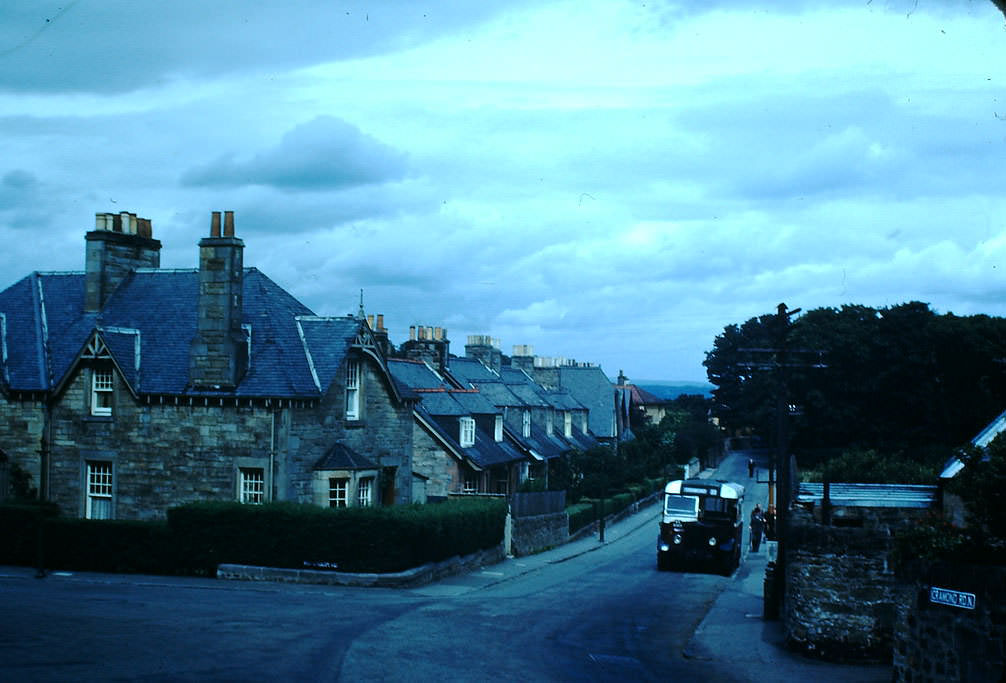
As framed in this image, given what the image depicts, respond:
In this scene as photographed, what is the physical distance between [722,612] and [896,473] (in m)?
7.27

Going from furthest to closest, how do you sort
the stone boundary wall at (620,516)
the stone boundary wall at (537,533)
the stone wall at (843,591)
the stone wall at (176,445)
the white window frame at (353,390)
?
the stone boundary wall at (620,516)
the stone boundary wall at (537,533)
the white window frame at (353,390)
the stone wall at (176,445)
the stone wall at (843,591)

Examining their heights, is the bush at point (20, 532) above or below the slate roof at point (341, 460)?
below

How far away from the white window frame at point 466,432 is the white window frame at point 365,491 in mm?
15670

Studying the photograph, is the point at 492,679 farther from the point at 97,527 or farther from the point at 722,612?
the point at 97,527

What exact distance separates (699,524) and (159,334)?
20.7m

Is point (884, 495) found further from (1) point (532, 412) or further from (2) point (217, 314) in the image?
(1) point (532, 412)

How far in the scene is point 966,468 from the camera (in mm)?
14680

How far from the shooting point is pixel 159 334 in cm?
3325

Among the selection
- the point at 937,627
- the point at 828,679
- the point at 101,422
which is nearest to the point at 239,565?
the point at 101,422

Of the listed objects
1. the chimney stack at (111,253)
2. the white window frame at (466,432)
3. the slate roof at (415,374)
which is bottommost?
the white window frame at (466,432)

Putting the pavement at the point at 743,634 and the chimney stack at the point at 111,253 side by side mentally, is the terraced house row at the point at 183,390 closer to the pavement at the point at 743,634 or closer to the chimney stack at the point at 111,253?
the chimney stack at the point at 111,253

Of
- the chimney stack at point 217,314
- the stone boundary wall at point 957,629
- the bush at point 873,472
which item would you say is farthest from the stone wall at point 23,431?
the stone boundary wall at point 957,629

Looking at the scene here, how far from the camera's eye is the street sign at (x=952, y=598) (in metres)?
13.2

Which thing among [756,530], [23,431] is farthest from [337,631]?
[756,530]
